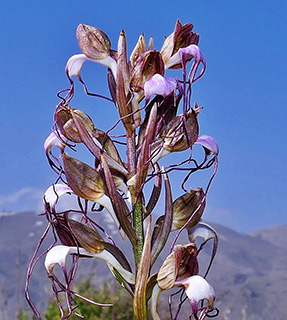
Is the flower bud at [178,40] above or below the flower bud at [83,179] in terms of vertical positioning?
above

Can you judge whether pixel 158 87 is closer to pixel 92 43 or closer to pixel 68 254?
pixel 92 43

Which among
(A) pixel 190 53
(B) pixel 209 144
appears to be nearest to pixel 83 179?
(B) pixel 209 144

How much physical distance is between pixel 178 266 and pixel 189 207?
0.27 m

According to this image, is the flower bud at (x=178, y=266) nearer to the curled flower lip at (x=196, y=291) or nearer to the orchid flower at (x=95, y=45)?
the curled flower lip at (x=196, y=291)

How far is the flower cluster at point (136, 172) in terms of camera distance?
2.07 metres

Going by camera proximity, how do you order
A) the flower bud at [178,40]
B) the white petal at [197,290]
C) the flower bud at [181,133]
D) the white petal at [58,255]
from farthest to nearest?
the flower bud at [178,40], the flower bud at [181,133], the white petal at [58,255], the white petal at [197,290]

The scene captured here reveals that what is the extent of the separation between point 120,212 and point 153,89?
0.46 meters

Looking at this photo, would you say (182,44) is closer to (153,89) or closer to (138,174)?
(153,89)

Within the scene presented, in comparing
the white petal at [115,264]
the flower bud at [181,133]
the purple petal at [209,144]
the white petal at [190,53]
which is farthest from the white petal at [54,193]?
the white petal at [190,53]

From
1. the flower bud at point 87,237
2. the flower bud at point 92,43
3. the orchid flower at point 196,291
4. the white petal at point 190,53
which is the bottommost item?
the orchid flower at point 196,291

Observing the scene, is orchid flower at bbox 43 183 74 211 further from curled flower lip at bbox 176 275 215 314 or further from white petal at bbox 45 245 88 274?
curled flower lip at bbox 176 275 215 314

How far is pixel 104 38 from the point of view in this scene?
2346mm

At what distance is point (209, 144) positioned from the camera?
2260 millimetres

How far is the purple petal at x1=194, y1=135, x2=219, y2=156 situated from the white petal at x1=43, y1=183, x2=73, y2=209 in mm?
533
